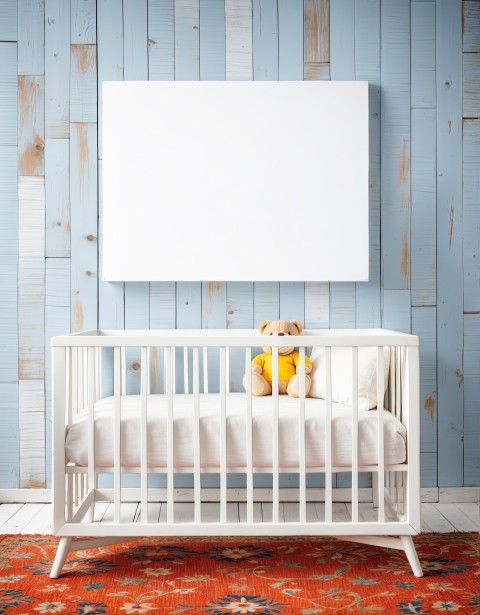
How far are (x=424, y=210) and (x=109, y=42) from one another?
1.48 meters

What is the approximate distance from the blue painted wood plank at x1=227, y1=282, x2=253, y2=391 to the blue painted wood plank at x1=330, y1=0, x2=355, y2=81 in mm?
944

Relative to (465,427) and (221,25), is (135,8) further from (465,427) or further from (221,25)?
(465,427)

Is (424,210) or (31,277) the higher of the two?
(424,210)

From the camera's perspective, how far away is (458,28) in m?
2.65

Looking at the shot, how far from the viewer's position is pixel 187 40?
8.63ft

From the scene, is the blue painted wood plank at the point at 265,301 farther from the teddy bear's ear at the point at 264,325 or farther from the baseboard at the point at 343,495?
the baseboard at the point at 343,495

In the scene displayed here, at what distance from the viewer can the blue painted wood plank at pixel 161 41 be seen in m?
2.63

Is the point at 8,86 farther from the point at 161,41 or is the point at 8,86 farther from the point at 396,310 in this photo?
the point at 396,310

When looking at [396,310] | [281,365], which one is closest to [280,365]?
[281,365]

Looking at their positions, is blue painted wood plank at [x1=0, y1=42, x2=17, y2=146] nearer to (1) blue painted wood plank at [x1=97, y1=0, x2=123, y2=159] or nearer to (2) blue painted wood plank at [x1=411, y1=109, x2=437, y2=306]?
(1) blue painted wood plank at [x1=97, y1=0, x2=123, y2=159]

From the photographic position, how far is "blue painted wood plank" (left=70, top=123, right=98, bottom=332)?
2.65 metres

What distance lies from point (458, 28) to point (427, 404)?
61.6 inches

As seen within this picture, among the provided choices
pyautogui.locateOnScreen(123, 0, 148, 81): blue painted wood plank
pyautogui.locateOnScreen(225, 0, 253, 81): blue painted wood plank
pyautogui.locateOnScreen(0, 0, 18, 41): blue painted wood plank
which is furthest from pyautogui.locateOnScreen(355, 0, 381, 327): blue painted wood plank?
pyautogui.locateOnScreen(0, 0, 18, 41): blue painted wood plank

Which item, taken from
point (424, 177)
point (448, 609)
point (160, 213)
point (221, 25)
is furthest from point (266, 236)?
point (448, 609)
